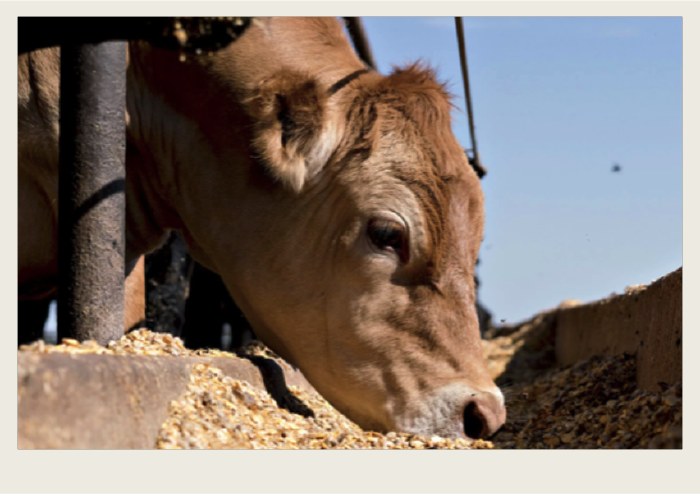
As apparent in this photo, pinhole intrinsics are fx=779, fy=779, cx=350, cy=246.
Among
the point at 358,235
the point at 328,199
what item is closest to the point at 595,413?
the point at 358,235

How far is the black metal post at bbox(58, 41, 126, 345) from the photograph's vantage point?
253 centimetres

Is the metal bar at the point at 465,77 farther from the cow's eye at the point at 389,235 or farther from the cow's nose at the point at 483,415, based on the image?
the cow's nose at the point at 483,415

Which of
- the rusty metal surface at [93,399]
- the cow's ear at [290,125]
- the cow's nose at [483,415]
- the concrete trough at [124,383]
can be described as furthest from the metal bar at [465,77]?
the rusty metal surface at [93,399]

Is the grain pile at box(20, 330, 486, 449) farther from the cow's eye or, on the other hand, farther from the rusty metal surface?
the cow's eye

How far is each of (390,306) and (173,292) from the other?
6.77ft

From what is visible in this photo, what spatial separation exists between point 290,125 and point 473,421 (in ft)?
4.12

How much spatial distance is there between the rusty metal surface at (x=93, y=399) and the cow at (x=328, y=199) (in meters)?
0.85

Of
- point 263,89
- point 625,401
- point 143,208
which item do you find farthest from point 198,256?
point 625,401

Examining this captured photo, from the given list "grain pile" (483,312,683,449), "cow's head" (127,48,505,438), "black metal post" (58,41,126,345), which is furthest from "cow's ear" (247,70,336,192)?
"grain pile" (483,312,683,449)

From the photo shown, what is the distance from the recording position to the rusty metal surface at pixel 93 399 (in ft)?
5.05

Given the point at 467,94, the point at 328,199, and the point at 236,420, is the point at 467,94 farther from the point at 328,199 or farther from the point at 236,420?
the point at 236,420

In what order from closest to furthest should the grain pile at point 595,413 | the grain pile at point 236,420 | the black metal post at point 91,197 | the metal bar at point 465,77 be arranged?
the grain pile at point 236,420 < the grain pile at point 595,413 < the black metal post at point 91,197 < the metal bar at point 465,77

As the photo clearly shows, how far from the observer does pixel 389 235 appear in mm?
2840

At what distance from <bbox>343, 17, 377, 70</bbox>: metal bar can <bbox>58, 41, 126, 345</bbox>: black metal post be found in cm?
122
